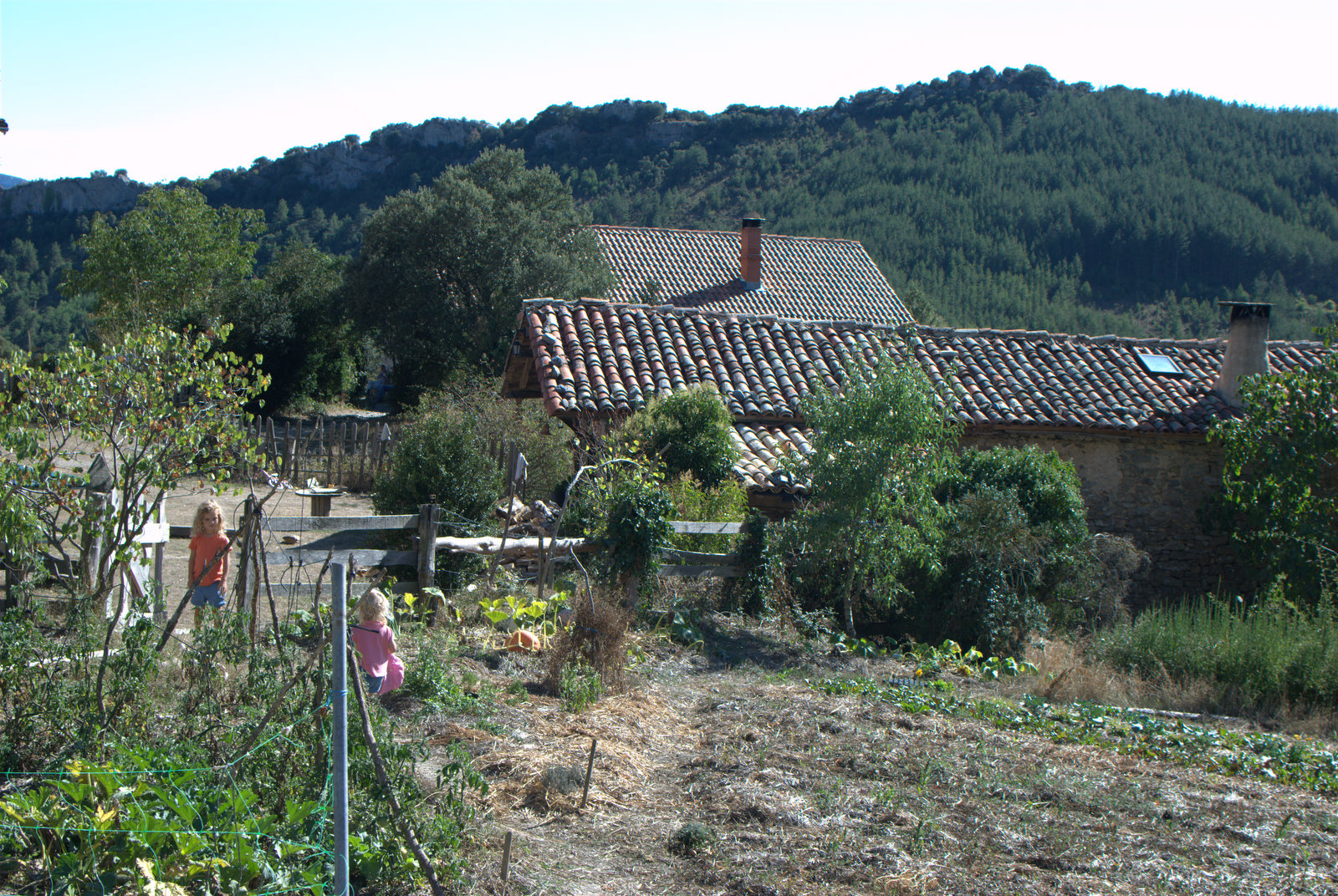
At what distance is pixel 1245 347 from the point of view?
15633 millimetres

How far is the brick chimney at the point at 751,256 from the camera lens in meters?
28.4

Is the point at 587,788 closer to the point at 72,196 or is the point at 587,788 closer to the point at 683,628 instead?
the point at 683,628

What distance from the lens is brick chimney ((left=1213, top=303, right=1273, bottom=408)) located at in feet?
50.9

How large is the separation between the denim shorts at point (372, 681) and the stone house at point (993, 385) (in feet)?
21.9

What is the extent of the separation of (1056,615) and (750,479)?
3.91 meters

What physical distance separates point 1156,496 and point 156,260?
33717 mm

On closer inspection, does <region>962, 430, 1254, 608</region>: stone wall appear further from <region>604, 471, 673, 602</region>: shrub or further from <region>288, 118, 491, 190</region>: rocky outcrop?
<region>288, 118, 491, 190</region>: rocky outcrop

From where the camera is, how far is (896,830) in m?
4.72

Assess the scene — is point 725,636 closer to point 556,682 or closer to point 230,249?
point 556,682

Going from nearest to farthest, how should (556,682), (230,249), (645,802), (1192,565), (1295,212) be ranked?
(645,802), (556,682), (1192,565), (230,249), (1295,212)

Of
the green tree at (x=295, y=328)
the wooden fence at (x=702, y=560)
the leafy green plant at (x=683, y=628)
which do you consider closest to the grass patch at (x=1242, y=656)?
the wooden fence at (x=702, y=560)

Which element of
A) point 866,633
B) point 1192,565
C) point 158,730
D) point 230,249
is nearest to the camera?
point 158,730

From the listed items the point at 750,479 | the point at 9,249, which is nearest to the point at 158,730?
the point at 750,479

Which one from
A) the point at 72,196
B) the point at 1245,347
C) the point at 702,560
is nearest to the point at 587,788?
the point at 702,560
